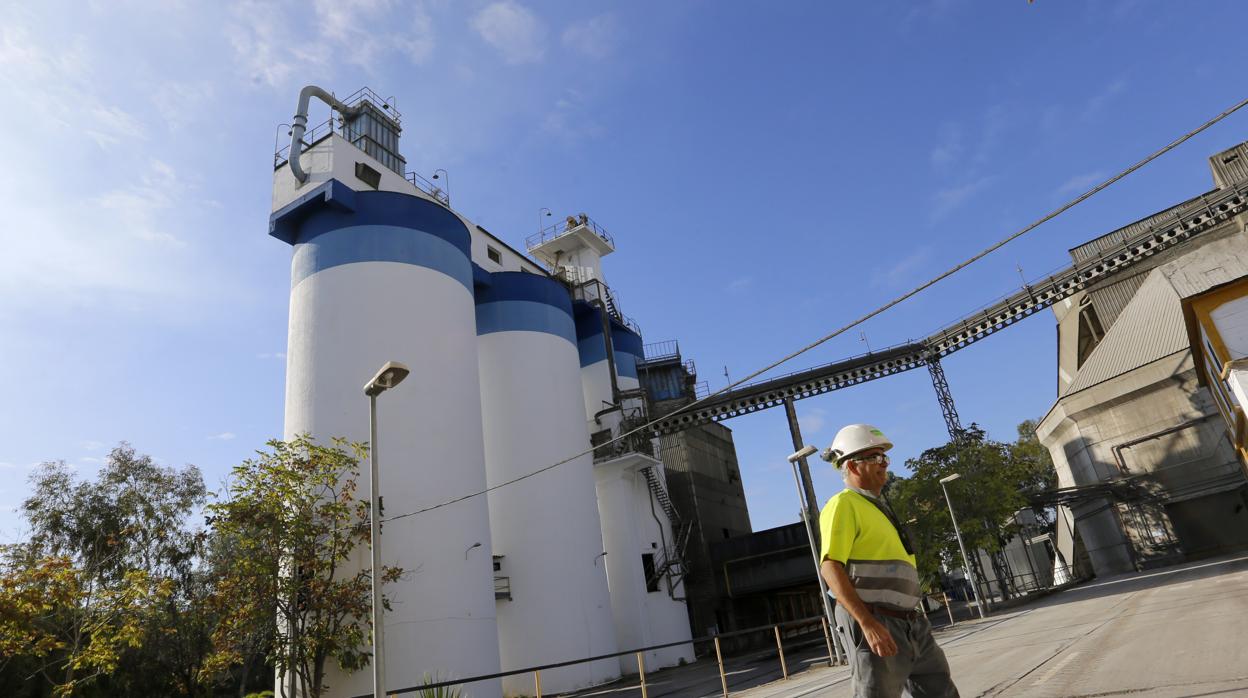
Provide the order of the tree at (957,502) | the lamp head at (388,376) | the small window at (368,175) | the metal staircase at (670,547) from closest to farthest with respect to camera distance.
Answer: the lamp head at (388,376) < the small window at (368,175) < the metal staircase at (670,547) < the tree at (957,502)

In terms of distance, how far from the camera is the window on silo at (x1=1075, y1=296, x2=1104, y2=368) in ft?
153

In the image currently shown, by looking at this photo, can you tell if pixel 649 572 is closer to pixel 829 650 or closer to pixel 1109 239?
pixel 829 650

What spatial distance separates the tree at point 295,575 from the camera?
49.7 ft

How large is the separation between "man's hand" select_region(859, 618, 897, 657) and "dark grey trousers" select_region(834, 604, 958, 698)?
0.23 ft

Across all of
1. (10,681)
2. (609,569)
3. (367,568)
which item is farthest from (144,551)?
(609,569)

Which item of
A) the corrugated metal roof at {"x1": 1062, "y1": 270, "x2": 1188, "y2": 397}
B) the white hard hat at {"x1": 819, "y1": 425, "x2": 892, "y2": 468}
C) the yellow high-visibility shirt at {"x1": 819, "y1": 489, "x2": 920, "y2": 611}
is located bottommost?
the yellow high-visibility shirt at {"x1": 819, "y1": 489, "x2": 920, "y2": 611}

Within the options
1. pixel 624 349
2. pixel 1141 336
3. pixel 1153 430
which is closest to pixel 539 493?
pixel 624 349

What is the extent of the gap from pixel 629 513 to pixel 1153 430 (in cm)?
3225

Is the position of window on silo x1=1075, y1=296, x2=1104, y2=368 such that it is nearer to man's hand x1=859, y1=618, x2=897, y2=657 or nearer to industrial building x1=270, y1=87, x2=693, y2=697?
industrial building x1=270, y1=87, x2=693, y2=697

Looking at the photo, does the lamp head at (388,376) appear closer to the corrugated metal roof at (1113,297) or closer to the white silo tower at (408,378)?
the white silo tower at (408,378)

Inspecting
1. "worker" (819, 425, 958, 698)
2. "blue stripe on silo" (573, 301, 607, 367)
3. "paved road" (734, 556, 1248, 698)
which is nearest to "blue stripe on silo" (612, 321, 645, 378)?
"blue stripe on silo" (573, 301, 607, 367)

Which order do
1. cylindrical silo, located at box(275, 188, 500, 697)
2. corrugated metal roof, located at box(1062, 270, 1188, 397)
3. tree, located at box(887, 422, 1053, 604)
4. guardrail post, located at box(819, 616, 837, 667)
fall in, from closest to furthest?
guardrail post, located at box(819, 616, 837, 667) < cylindrical silo, located at box(275, 188, 500, 697) < tree, located at box(887, 422, 1053, 604) < corrugated metal roof, located at box(1062, 270, 1188, 397)

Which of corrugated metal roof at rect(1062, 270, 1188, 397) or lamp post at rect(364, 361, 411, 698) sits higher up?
corrugated metal roof at rect(1062, 270, 1188, 397)

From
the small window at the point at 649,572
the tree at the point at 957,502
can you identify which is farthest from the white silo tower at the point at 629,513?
the tree at the point at 957,502
